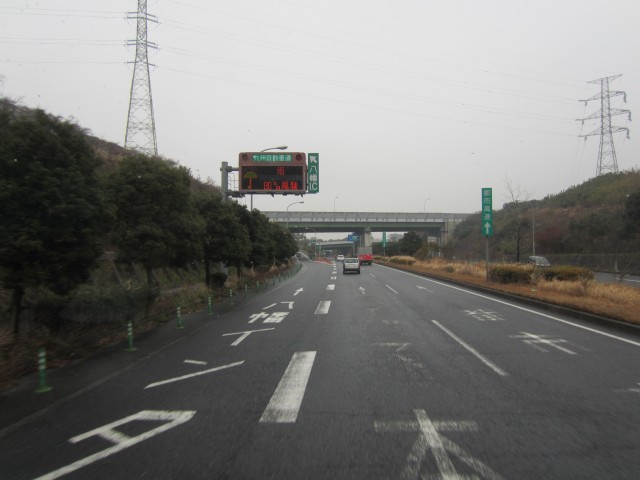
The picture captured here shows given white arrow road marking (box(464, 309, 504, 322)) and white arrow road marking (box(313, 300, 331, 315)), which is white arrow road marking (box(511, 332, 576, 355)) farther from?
white arrow road marking (box(313, 300, 331, 315))

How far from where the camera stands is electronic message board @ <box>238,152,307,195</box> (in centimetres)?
2330

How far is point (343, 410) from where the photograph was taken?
520cm

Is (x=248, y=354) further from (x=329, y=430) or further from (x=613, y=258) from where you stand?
(x=613, y=258)

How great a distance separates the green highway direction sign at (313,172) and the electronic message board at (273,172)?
5.10ft

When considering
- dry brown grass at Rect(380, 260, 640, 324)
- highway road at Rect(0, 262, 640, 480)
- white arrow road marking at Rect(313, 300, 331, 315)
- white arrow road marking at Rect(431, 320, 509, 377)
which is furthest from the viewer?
white arrow road marking at Rect(313, 300, 331, 315)

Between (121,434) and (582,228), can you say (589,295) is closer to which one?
(121,434)

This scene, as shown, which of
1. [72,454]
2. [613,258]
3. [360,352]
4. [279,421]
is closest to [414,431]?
[279,421]

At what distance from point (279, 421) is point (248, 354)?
149 inches

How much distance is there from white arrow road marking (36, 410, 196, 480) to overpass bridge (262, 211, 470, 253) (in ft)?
204

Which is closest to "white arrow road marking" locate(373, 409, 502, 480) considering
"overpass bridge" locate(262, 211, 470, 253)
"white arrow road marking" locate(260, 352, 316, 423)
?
"white arrow road marking" locate(260, 352, 316, 423)

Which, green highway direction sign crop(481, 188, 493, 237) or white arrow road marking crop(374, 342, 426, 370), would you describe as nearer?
white arrow road marking crop(374, 342, 426, 370)

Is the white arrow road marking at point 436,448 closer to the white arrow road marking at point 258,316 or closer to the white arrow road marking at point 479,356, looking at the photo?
the white arrow road marking at point 479,356

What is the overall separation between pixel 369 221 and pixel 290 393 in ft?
216

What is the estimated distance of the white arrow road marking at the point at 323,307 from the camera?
14779mm
